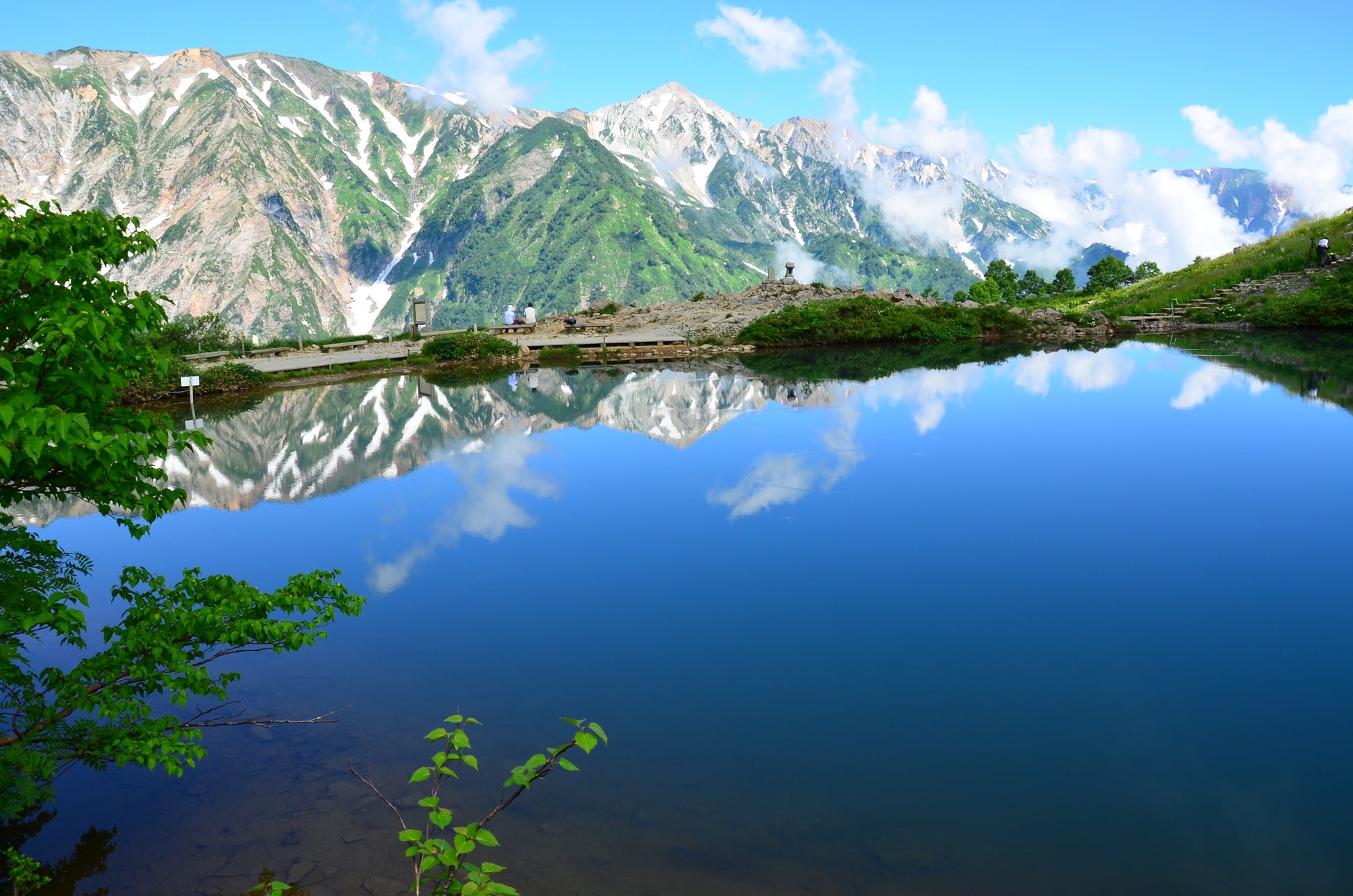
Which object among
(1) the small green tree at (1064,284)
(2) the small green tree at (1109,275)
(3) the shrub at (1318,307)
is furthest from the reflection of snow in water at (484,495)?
(2) the small green tree at (1109,275)

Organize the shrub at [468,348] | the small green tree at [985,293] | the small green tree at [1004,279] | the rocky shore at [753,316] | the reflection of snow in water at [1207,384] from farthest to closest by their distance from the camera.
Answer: the small green tree at [1004,279], the small green tree at [985,293], the rocky shore at [753,316], the shrub at [468,348], the reflection of snow in water at [1207,384]

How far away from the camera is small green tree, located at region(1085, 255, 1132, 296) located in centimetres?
9362

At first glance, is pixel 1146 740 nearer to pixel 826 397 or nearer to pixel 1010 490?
pixel 1010 490

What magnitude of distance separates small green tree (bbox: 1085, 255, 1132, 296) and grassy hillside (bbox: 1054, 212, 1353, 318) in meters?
14.0

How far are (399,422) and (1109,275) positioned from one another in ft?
284

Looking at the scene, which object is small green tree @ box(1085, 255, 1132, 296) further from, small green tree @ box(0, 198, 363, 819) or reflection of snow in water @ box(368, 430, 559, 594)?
small green tree @ box(0, 198, 363, 819)

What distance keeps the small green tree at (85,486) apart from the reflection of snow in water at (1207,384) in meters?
31.6

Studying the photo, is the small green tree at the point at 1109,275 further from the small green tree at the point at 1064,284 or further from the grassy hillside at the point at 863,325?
the grassy hillside at the point at 863,325

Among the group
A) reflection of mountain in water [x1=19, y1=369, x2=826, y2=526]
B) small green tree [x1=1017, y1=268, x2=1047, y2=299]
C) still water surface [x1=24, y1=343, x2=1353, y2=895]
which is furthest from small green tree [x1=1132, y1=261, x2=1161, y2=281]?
still water surface [x1=24, y1=343, x2=1353, y2=895]

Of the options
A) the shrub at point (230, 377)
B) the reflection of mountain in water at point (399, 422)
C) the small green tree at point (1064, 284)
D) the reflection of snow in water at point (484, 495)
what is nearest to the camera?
the reflection of snow in water at point (484, 495)

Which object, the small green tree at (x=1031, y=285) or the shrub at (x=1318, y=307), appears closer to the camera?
the shrub at (x=1318, y=307)

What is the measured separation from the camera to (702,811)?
8898mm

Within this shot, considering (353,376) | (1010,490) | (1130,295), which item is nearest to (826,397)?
(1010,490)

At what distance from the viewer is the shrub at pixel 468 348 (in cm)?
5288
